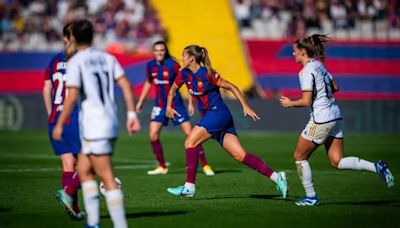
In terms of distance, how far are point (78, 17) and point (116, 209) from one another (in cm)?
2756

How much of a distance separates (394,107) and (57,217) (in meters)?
20.4

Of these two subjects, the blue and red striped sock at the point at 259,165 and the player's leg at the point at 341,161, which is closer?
the player's leg at the point at 341,161

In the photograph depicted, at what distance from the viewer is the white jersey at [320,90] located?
457 inches

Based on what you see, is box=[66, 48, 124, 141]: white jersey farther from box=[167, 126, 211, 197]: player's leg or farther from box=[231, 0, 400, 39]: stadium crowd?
box=[231, 0, 400, 39]: stadium crowd

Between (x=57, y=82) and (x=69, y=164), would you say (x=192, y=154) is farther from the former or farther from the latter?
(x=57, y=82)

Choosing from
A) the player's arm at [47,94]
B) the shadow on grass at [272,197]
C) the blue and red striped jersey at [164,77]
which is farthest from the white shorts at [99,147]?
the blue and red striped jersey at [164,77]

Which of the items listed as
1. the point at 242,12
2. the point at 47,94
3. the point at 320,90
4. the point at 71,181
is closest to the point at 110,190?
the point at 71,181

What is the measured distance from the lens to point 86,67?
8.76 metres

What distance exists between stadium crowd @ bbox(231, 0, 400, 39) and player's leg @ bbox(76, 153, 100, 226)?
87.3 feet

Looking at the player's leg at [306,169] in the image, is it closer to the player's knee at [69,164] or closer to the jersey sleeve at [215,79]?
the jersey sleeve at [215,79]

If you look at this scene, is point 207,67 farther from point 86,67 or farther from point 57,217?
point 86,67

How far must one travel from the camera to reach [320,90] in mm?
11789

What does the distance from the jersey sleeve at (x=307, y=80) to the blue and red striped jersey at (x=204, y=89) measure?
168cm

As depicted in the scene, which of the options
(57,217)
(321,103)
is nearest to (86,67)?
(57,217)
